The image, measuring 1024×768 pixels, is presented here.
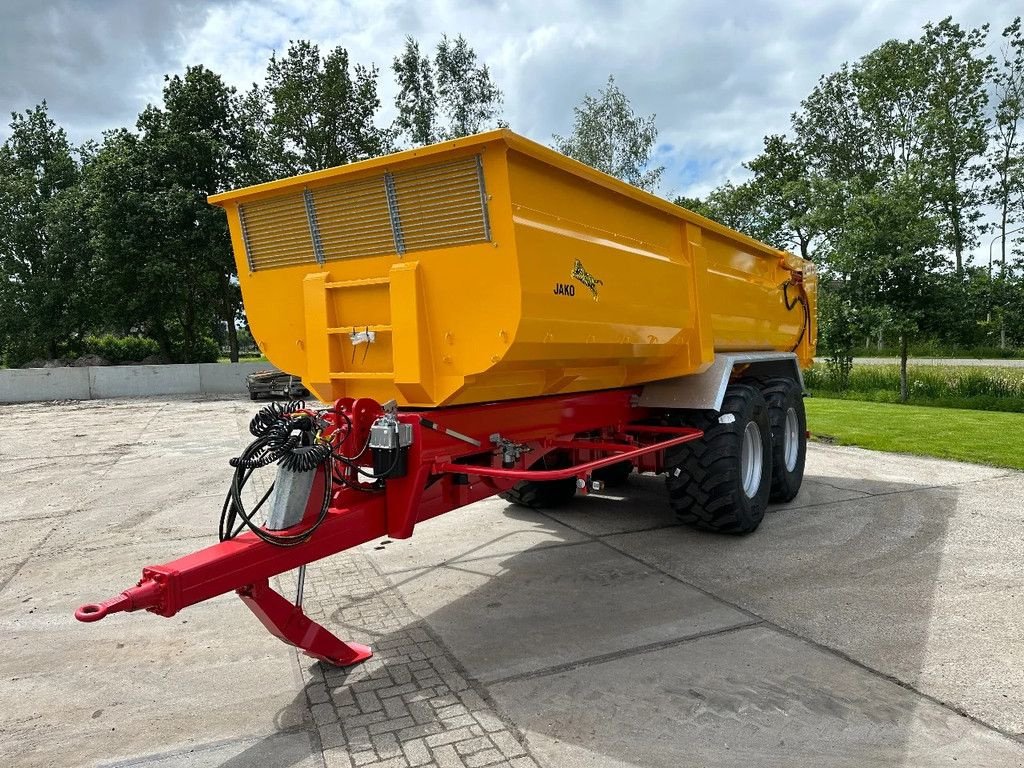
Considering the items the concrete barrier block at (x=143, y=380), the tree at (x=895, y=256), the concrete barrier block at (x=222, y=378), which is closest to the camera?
the tree at (x=895, y=256)

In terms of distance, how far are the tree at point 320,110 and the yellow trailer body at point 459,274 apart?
2605cm

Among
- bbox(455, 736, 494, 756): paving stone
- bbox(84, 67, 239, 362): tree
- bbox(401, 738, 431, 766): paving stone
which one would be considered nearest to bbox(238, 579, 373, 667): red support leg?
bbox(401, 738, 431, 766): paving stone

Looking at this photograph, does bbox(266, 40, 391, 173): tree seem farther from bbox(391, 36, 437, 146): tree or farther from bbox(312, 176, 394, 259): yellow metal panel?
bbox(312, 176, 394, 259): yellow metal panel

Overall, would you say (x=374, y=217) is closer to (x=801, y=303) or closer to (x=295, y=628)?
(x=295, y=628)

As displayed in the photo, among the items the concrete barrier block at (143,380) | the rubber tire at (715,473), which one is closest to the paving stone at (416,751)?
the rubber tire at (715,473)

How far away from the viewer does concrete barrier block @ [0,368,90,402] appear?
2395 cm

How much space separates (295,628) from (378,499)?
2.34 ft

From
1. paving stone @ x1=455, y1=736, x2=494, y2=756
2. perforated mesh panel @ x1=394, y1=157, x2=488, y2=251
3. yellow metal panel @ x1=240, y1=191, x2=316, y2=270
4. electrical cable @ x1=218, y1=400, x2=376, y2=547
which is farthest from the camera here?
yellow metal panel @ x1=240, y1=191, x2=316, y2=270

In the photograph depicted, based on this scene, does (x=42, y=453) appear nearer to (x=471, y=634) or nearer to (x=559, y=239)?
(x=471, y=634)

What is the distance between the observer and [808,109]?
36719mm

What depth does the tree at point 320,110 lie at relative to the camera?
27906 millimetres

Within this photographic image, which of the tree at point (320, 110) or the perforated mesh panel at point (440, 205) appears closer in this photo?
the perforated mesh panel at point (440, 205)

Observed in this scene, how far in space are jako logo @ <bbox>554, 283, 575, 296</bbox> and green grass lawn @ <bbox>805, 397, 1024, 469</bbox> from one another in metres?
7.90

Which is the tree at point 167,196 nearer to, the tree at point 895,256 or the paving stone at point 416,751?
the tree at point 895,256
